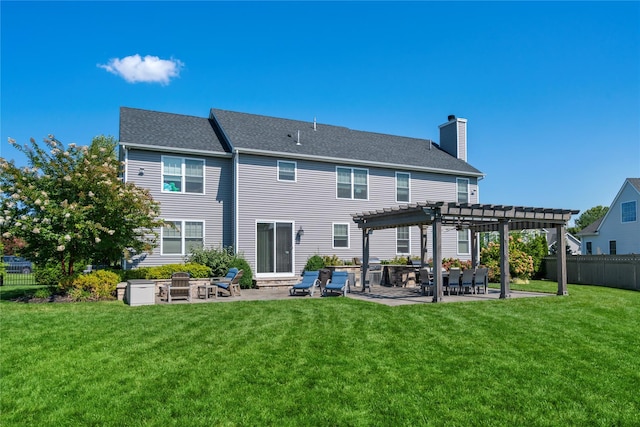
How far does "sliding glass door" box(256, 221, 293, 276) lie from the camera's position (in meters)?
19.5

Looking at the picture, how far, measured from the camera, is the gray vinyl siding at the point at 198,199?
17.9 metres

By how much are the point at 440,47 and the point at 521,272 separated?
11044mm

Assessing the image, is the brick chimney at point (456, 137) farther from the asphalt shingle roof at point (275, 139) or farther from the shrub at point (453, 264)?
the shrub at point (453, 264)

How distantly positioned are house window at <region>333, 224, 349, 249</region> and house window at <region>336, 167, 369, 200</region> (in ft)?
4.62

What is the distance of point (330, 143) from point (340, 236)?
15.5ft

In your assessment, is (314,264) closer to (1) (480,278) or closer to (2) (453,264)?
(2) (453,264)

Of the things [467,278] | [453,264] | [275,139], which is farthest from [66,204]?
[453,264]

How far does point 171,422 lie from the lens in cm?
498

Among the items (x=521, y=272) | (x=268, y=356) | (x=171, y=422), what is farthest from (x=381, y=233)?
(x=171, y=422)

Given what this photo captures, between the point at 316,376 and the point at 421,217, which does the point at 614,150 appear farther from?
the point at 316,376

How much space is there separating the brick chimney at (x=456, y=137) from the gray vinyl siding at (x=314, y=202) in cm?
325

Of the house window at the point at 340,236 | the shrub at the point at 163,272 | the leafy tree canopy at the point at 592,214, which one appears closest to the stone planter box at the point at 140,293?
the shrub at the point at 163,272

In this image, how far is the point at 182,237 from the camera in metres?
18.5

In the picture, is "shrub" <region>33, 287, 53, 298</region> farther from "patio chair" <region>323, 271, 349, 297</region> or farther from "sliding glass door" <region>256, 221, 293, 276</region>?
"patio chair" <region>323, 271, 349, 297</region>
